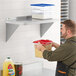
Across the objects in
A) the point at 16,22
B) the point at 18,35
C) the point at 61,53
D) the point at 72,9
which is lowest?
the point at 61,53

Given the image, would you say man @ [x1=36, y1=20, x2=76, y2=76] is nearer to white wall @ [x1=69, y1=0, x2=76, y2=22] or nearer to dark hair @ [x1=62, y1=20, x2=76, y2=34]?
dark hair @ [x1=62, y1=20, x2=76, y2=34]

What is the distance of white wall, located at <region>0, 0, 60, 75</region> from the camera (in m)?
2.65

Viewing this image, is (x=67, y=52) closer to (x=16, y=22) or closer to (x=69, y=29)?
(x=69, y=29)

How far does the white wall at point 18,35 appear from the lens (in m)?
2.65

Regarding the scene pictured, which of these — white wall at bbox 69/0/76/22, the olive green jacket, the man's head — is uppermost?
white wall at bbox 69/0/76/22

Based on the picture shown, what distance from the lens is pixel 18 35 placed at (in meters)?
2.80

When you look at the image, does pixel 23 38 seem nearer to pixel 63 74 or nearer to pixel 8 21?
pixel 8 21

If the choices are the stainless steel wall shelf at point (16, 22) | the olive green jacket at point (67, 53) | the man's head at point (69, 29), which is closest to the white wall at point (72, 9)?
the stainless steel wall shelf at point (16, 22)

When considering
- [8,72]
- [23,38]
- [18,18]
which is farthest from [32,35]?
[8,72]

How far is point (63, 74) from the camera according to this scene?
248 centimetres

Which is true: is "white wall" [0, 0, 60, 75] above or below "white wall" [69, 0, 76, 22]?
below

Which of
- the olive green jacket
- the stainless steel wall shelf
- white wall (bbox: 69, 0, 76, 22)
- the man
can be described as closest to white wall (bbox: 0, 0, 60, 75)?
the stainless steel wall shelf

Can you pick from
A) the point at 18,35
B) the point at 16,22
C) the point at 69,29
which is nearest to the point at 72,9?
the point at 18,35

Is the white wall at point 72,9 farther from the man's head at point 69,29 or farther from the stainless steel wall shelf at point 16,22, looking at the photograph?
the man's head at point 69,29
